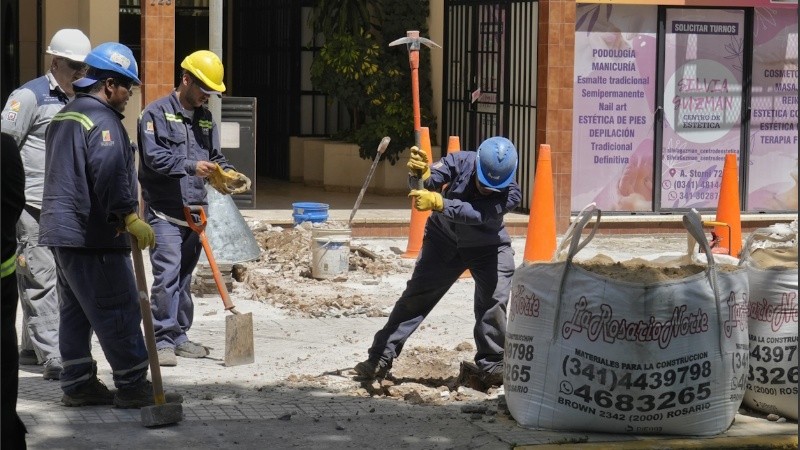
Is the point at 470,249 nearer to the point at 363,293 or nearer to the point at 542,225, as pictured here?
the point at 363,293

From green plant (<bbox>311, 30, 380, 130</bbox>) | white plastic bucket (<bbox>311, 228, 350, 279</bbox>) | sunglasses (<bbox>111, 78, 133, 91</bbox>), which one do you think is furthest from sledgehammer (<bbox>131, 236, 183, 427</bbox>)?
green plant (<bbox>311, 30, 380, 130</bbox>)

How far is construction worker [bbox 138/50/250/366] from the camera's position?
27.2 ft

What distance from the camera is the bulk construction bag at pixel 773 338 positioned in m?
7.25

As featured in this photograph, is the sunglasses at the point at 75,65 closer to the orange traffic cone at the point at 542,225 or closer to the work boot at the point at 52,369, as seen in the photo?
the work boot at the point at 52,369

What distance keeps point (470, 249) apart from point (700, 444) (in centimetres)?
183

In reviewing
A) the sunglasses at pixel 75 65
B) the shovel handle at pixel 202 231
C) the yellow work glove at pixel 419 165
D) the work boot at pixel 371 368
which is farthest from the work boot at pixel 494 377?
the sunglasses at pixel 75 65

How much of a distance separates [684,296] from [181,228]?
3.29 metres

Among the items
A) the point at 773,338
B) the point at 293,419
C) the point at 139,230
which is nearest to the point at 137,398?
the point at 293,419

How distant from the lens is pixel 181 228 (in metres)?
8.51

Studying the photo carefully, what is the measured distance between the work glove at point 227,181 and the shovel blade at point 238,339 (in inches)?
33.1

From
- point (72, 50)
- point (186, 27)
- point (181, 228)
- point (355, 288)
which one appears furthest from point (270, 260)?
point (186, 27)

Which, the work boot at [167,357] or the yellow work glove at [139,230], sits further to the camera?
the work boot at [167,357]

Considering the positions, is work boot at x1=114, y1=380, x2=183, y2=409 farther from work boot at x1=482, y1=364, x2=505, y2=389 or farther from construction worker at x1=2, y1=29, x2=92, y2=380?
work boot at x1=482, y1=364, x2=505, y2=389

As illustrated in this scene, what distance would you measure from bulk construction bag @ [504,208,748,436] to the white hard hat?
294 cm
